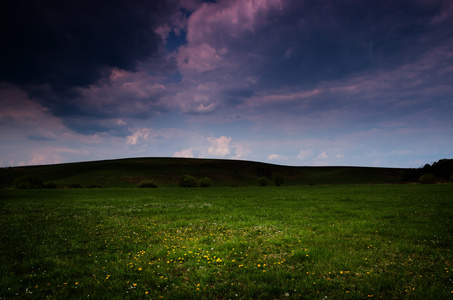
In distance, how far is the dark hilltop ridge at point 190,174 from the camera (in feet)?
273

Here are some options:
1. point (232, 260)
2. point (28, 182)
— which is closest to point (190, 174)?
point (28, 182)

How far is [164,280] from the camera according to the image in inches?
274

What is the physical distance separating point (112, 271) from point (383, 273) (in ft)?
30.1

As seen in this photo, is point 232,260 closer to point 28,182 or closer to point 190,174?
point 28,182

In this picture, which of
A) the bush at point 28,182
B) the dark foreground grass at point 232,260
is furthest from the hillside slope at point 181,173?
the dark foreground grass at point 232,260

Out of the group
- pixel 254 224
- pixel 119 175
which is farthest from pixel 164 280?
pixel 119 175

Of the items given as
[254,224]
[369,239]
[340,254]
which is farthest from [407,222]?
[254,224]

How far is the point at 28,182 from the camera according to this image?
203ft

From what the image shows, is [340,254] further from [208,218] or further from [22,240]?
[22,240]

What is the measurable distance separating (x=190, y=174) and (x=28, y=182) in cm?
6173

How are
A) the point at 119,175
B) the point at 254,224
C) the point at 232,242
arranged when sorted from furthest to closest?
the point at 119,175 → the point at 254,224 → the point at 232,242

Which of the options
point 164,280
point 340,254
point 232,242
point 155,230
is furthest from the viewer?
point 155,230

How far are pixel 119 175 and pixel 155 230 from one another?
9441 centimetres

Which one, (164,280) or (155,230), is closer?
(164,280)
